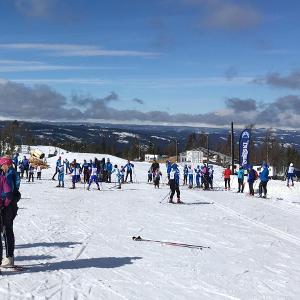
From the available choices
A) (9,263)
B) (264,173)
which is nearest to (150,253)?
(9,263)

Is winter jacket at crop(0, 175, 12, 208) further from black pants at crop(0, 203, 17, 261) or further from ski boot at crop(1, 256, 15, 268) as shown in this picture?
ski boot at crop(1, 256, 15, 268)

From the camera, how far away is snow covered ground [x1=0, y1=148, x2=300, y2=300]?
7.56m

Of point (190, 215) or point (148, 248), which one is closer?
point (148, 248)

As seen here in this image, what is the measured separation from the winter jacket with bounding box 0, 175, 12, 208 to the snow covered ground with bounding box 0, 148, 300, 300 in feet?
3.53

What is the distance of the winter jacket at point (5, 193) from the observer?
7578 mm

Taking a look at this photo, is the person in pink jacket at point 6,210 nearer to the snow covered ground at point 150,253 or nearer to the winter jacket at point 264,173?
the snow covered ground at point 150,253

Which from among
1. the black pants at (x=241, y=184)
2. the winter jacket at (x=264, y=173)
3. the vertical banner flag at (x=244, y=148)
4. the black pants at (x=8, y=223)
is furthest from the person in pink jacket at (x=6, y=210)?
the vertical banner flag at (x=244, y=148)

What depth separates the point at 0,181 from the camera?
762cm

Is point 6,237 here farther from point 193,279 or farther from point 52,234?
point 52,234

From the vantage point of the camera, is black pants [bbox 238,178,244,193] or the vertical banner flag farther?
the vertical banner flag

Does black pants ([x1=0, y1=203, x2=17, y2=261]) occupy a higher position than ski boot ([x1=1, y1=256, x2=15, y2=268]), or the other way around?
black pants ([x1=0, y1=203, x2=17, y2=261])

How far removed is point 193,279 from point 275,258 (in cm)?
295

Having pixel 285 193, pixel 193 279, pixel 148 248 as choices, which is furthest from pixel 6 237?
pixel 285 193

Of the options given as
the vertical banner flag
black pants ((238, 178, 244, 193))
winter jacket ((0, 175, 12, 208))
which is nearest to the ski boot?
winter jacket ((0, 175, 12, 208))
